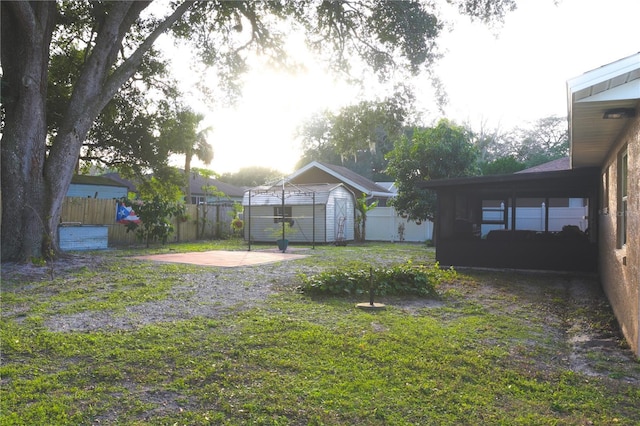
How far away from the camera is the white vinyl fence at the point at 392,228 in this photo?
24.7 meters

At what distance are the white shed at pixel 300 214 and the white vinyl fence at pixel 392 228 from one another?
2234 millimetres

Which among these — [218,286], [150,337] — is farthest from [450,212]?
[150,337]

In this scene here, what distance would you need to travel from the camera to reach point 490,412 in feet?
11.4

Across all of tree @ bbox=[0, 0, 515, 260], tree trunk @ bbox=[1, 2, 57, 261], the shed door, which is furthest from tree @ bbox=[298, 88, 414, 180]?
the shed door

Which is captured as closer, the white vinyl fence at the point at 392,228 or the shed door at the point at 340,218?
the shed door at the point at 340,218

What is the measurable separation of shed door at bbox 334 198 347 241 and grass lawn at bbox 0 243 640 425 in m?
15.3

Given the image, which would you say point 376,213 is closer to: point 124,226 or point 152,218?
point 152,218

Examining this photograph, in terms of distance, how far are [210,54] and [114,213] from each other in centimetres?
810

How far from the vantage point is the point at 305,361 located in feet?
14.8

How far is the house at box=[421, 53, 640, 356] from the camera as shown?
4938mm

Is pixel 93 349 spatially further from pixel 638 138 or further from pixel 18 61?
pixel 18 61

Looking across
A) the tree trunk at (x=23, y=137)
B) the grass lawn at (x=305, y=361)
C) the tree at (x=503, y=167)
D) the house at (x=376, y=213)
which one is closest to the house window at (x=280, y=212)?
the house at (x=376, y=213)

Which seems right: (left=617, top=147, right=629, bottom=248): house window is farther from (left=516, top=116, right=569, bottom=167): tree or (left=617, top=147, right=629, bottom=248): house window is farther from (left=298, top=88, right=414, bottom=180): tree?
(left=516, top=116, right=569, bottom=167): tree

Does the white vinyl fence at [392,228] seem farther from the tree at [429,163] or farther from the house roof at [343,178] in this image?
the tree at [429,163]
